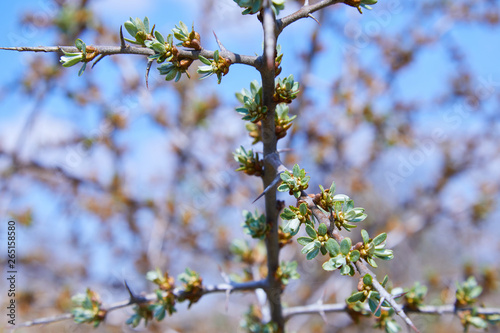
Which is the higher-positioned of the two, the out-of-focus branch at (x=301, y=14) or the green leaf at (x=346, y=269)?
the out-of-focus branch at (x=301, y=14)

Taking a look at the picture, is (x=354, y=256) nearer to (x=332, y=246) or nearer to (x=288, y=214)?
(x=332, y=246)

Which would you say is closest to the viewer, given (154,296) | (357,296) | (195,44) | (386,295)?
(386,295)

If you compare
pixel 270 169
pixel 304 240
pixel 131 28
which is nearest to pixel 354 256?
pixel 304 240

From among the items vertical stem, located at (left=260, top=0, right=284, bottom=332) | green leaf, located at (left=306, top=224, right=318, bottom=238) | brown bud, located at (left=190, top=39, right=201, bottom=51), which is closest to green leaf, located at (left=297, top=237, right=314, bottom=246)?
green leaf, located at (left=306, top=224, right=318, bottom=238)

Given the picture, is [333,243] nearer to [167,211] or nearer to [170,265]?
[167,211]

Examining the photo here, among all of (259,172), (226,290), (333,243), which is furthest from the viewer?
(226,290)

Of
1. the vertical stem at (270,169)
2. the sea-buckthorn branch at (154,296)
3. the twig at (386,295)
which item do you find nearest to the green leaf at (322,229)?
the twig at (386,295)

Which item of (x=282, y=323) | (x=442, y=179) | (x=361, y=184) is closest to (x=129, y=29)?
(x=282, y=323)

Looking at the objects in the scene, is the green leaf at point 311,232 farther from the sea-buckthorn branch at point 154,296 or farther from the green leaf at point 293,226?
the sea-buckthorn branch at point 154,296
